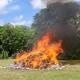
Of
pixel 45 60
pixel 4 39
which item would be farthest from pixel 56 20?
pixel 4 39

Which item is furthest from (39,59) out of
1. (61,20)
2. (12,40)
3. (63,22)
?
(12,40)

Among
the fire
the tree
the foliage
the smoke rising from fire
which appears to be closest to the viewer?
the fire

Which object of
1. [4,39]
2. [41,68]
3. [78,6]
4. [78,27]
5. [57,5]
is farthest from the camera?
[4,39]

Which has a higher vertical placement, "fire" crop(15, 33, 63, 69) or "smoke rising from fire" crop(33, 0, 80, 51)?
"smoke rising from fire" crop(33, 0, 80, 51)

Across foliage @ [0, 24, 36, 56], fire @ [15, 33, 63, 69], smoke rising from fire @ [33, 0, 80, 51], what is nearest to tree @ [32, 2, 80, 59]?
smoke rising from fire @ [33, 0, 80, 51]

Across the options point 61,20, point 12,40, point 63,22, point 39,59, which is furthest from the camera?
point 12,40

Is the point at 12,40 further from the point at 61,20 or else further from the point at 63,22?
the point at 61,20

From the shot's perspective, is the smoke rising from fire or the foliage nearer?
the smoke rising from fire

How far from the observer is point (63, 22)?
3638 centimetres

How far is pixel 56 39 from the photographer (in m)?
35.0

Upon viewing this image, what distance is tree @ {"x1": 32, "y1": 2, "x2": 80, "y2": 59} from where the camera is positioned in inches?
1334

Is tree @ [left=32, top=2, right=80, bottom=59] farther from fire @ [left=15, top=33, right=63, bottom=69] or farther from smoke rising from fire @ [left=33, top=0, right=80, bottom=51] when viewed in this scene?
fire @ [left=15, top=33, right=63, bottom=69]

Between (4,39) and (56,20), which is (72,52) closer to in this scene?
(56,20)

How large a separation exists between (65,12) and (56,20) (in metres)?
2.16
